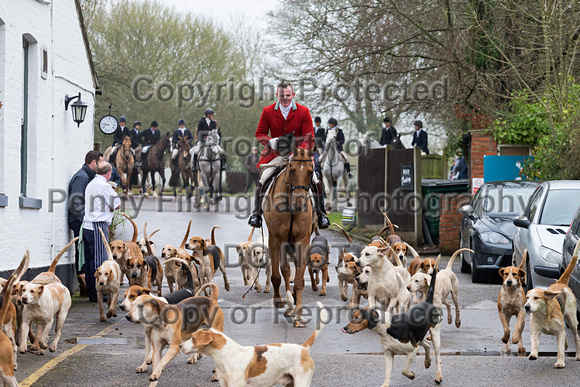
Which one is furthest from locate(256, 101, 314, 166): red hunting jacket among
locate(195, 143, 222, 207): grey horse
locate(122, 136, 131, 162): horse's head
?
locate(122, 136, 131, 162): horse's head

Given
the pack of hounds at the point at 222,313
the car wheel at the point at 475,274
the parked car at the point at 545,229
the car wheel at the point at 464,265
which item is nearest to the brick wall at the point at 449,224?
the car wheel at the point at 464,265

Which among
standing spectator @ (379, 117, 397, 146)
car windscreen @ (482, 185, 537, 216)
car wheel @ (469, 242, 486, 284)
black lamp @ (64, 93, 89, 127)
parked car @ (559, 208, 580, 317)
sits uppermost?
standing spectator @ (379, 117, 397, 146)

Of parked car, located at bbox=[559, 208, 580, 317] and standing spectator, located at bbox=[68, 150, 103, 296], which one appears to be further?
standing spectator, located at bbox=[68, 150, 103, 296]

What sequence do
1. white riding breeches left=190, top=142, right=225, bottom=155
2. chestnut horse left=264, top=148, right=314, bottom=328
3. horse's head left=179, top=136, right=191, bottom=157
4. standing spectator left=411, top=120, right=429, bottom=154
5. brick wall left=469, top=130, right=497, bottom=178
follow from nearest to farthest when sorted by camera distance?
chestnut horse left=264, top=148, right=314, bottom=328
brick wall left=469, top=130, right=497, bottom=178
white riding breeches left=190, top=142, right=225, bottom=155
standing spectator left=411, top=120, right=429, bottom=154
horse's head left=179, top=136, right=191, bottom=157

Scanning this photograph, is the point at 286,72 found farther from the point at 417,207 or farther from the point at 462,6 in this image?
the point at 417,207

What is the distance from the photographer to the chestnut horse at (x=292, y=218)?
977cm

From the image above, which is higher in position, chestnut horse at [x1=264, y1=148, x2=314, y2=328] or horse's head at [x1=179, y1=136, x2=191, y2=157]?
horse's head at [x1=179, y1=136, x2=191, y2=157]

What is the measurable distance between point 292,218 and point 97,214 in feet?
10.3

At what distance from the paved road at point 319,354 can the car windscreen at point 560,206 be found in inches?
59.9

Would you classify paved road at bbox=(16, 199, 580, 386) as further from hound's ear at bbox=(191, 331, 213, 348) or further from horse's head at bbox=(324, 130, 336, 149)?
horse's head at bbox=(324, 130, 336, 149)

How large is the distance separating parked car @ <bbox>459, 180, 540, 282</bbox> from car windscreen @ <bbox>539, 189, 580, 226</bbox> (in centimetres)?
191

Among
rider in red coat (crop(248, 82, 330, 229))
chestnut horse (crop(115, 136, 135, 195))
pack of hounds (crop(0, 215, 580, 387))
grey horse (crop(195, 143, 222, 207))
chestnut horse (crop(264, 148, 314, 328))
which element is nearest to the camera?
pack of hounds (crop(0, 215, 580, 387))

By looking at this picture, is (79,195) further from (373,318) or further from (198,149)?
(198,149)

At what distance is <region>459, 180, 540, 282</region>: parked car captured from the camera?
13.5 meters
